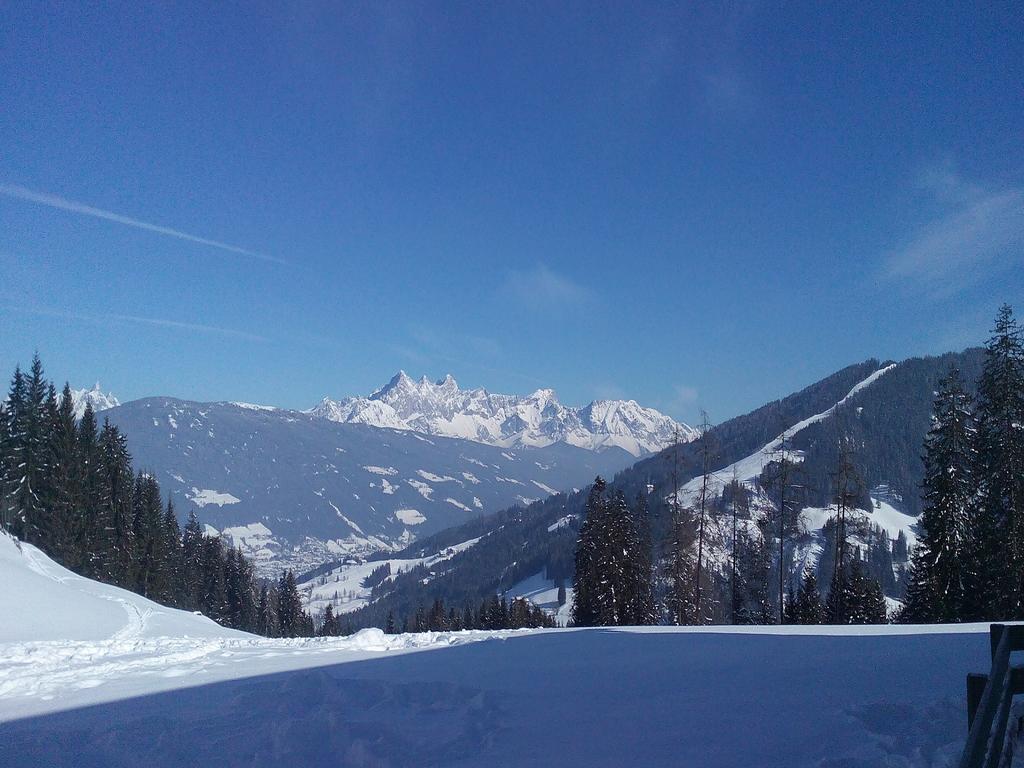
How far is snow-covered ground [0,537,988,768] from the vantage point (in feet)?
20.2

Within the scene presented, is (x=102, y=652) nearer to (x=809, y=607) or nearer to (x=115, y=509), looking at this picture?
(x=809, y=607)

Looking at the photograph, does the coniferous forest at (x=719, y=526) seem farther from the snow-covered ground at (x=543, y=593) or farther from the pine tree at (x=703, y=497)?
the snow-covered ground at (x=543, y=593)

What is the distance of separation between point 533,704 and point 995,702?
5259 mm

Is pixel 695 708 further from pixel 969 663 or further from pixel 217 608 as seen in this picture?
pixel 217 608

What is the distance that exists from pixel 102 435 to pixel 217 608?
21.3 meters

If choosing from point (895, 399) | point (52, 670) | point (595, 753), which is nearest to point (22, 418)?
point (52, 670)

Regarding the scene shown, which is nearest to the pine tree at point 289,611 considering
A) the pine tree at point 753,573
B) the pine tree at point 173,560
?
the pine tree at point 173,560

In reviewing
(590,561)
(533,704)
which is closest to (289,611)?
(590,561)

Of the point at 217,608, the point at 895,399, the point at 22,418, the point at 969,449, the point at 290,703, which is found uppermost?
the point at 895,399

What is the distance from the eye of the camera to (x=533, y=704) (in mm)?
7969

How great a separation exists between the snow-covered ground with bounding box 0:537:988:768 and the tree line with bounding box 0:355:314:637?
37044 millimetres

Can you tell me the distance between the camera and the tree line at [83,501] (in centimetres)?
4384

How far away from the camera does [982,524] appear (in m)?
23.2

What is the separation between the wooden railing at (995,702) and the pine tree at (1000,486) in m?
21.0
